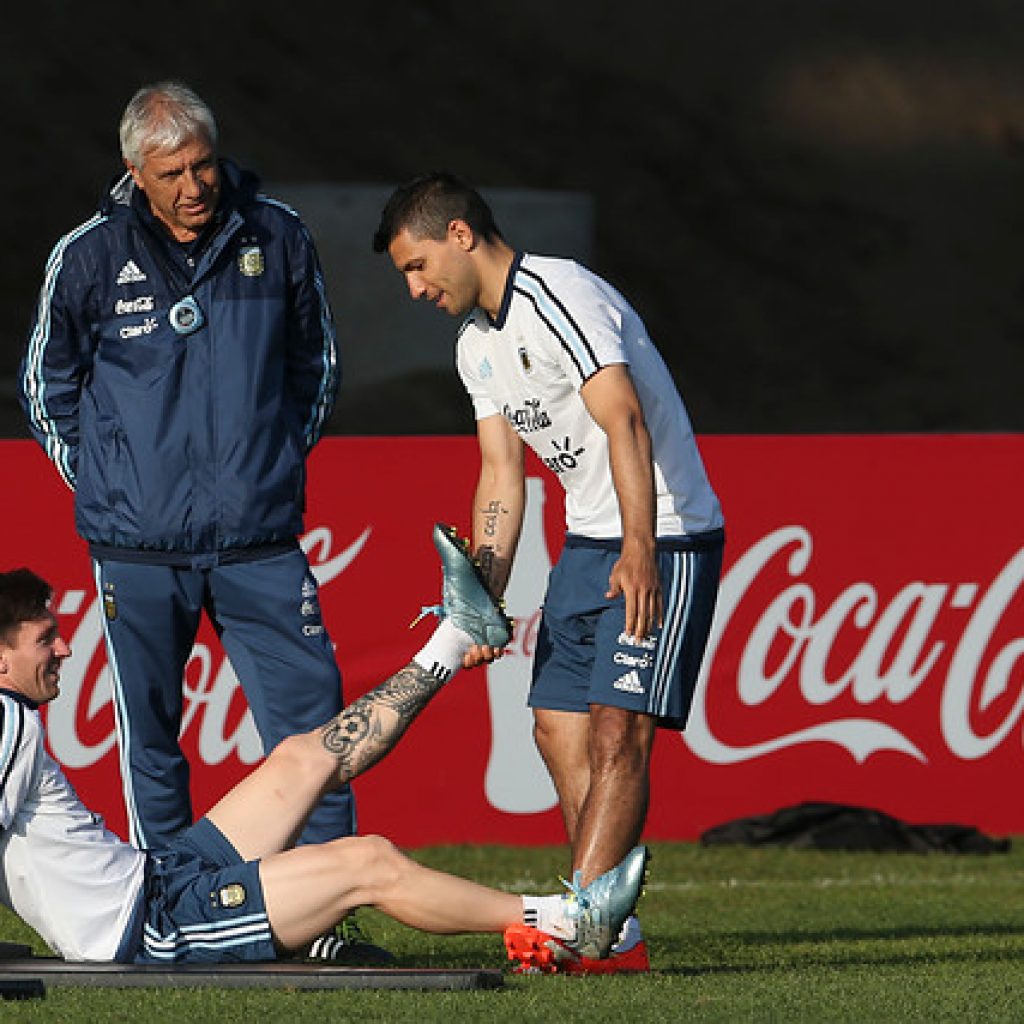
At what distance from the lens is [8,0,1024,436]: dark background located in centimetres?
2527

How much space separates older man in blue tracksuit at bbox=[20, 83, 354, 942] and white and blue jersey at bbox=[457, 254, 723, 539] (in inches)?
25.4

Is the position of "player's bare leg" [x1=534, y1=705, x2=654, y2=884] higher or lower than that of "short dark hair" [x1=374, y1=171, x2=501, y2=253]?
lower

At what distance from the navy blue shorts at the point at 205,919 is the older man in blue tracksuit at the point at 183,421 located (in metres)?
1.10

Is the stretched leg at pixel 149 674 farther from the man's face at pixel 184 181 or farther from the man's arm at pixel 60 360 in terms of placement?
the man's face at pixel 184 181

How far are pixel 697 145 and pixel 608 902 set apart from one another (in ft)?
75.2

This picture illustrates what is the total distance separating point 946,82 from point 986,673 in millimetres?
20648

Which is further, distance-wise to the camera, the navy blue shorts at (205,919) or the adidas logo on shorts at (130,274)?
the adidas logo on shorts at (130,274)

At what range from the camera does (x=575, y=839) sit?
7293mm

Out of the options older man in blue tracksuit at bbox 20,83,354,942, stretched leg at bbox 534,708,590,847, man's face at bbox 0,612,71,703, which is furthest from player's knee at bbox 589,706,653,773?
man's face at bbox 0,612,71,703

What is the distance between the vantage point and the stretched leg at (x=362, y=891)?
6.69 meters

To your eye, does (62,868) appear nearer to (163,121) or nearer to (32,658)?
(32,658)

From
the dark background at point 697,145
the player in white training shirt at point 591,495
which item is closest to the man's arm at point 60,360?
the player in white training shirt at point 591,495

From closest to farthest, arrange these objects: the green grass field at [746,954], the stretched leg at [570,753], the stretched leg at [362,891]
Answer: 1. the green grass field at [746,954]
2. the stretched leg at [362,891]
3. the stretched leg at [570,753]

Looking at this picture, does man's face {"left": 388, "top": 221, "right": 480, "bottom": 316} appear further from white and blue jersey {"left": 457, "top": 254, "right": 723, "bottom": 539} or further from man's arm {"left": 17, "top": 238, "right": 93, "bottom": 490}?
man's arm {"left": 17, "top": 238, "right": 93, "bottom": 490}
